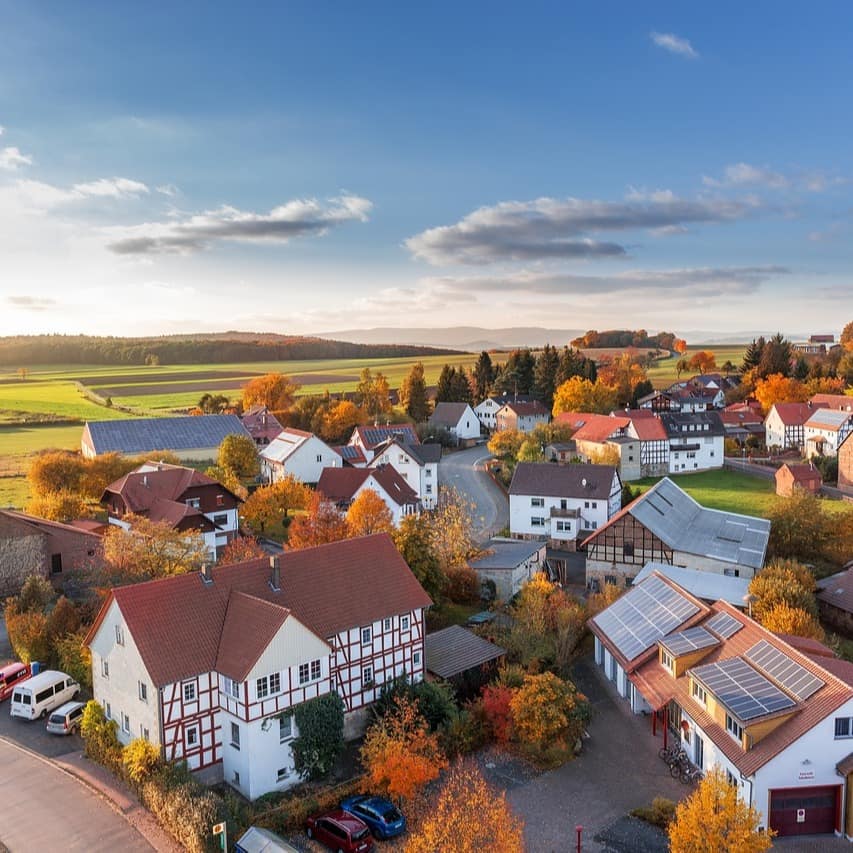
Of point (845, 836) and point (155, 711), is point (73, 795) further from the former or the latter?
point (845, 836)

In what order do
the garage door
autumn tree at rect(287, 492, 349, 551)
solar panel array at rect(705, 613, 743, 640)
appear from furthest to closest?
autumn tree at rect(287, 492, 349, 551) → solar panel array at rect(705, 613, 743, 640) → the garage door

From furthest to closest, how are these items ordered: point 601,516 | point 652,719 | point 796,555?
1. point 601,516
2. point 796,555
3. point 652,719

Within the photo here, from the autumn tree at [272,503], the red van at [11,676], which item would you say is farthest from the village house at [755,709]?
the autumn tree at [272,503]

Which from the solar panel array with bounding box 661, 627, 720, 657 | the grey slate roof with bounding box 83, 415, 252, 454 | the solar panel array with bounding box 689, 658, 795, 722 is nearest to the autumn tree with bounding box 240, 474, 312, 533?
the grey slate roof with bounding box 83, 415, 252, 454

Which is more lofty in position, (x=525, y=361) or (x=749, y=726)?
(x=525, y=361)

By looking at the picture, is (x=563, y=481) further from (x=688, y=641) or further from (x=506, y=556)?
(x=688, y=641)

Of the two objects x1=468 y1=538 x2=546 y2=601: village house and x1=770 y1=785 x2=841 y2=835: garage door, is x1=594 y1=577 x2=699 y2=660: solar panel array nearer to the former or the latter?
x1=468 y1=538 x2=546 y2=601: village house

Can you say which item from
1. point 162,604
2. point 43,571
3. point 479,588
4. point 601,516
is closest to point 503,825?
point 162,604

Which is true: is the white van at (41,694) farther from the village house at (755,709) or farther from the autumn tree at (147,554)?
the village house at (755,709)
